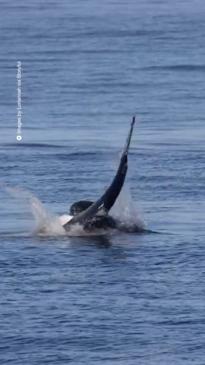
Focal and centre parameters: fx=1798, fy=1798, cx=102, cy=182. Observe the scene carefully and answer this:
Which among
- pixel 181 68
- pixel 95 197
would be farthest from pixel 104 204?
pixel 181 68

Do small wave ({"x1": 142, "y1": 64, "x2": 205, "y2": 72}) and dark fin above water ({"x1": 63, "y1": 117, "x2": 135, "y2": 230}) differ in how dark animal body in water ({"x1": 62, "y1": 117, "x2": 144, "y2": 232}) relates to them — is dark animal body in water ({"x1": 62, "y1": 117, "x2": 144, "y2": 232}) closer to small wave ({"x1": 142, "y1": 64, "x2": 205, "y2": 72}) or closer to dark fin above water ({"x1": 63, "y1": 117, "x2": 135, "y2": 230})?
dark fin above water ({"x1": 63, "y1": 117, "x2": 135, "y2": 230})

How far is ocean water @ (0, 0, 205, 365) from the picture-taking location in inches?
1180

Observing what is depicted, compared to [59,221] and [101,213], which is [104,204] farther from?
[59,221]

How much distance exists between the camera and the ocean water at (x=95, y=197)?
30.0 meters

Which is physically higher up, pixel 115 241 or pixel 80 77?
pixel 115 241

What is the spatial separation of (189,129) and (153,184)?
12528 millimetres

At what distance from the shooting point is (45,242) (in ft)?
125

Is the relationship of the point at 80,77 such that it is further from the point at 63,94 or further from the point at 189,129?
the point at 189,129

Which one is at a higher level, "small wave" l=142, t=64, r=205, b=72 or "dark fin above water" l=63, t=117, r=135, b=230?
"dark fin above water" l=63, t=117, r=135, b=230

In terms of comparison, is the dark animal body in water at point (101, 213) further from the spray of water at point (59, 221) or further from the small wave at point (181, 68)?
the small wave at point (181, 68)

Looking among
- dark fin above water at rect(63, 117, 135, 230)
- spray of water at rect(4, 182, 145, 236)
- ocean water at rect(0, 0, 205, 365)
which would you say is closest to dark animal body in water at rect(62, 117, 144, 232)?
dark fin above water at rect(63, 117, 135, 230)

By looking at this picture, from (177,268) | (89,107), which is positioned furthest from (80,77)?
(177,268)

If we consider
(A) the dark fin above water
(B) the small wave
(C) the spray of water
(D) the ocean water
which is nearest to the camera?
(D) the ocean water

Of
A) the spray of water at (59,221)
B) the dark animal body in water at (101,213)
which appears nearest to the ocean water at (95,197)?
the spray of water at (59,221)
